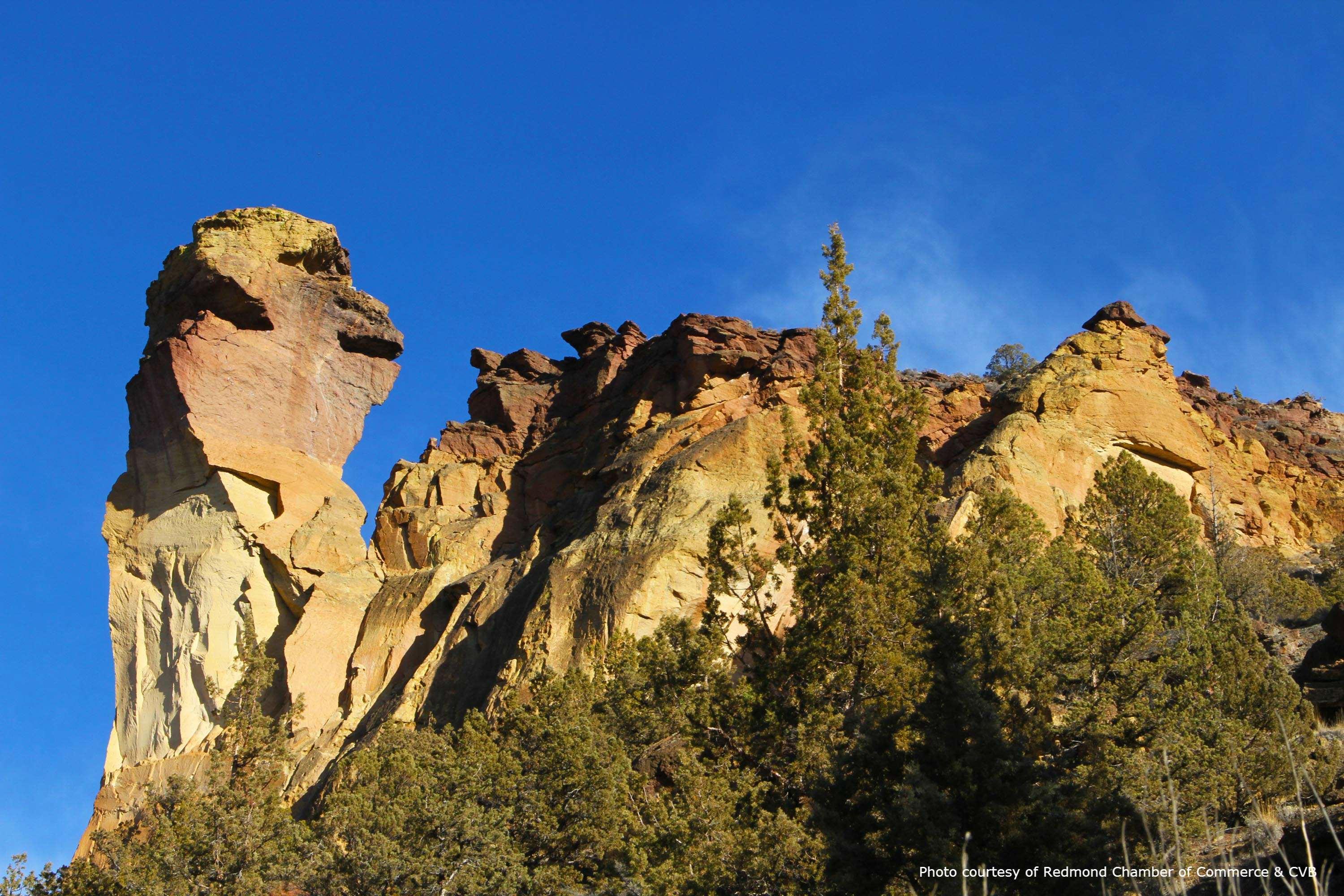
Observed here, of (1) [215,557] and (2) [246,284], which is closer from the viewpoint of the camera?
(1) [215,557]

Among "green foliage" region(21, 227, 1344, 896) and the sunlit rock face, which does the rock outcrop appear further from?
the sunlit rock face

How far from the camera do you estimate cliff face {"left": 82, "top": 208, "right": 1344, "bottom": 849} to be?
3828 cm

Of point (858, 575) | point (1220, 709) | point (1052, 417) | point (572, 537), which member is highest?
point (1052, 417)

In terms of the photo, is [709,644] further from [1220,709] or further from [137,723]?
[137,723]

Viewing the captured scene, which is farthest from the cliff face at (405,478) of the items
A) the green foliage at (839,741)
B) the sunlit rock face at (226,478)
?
the green foliage at (839,741)

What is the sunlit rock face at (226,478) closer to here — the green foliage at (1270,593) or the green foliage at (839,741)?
the green foliage at (839,741)

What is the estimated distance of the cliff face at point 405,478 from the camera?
1507 inches

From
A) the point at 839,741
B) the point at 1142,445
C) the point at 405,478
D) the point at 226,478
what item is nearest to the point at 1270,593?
the point at 1142,445

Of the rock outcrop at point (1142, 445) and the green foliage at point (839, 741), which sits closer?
the green foliage at point (839, 741)

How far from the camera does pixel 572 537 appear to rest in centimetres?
3981

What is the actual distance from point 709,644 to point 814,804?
6076 millimetres

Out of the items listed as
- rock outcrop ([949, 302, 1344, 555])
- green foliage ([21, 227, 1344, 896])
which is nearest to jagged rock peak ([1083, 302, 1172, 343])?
rock outcrop ([949, 302, 1344, 555])

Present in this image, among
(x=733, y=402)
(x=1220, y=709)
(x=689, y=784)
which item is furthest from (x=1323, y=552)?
(x=689, y=784)

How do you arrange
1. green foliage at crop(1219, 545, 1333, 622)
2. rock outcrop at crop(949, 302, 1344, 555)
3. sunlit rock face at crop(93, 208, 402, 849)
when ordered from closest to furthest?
green foliage at crop(1219, 545, 1333, 622), rock outcrop at crop(949, 302, 1344, 555), sunlit rock face at crop(93, 208, 402, 849)
